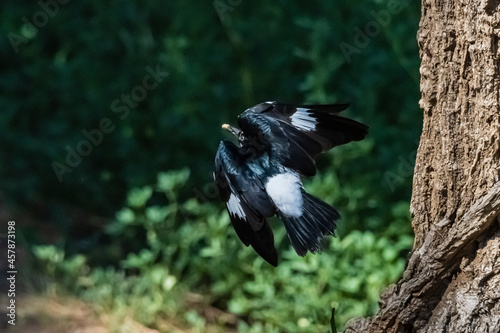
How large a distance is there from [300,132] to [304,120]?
4 centimetres

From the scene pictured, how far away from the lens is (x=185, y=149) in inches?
175

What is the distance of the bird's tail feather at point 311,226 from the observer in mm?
2527

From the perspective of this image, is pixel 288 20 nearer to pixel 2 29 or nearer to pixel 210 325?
pixel 2 29

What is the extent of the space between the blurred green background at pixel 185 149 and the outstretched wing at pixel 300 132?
0.61m

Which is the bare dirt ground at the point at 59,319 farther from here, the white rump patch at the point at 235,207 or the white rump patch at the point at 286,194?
the white rump patch at the point at 286,194

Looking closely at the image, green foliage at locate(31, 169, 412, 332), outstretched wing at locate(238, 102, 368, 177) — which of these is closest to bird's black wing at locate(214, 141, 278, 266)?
outstretched wing at locate(238, 102, 368, 177)

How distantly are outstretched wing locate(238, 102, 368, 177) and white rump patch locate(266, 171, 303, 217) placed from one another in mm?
83

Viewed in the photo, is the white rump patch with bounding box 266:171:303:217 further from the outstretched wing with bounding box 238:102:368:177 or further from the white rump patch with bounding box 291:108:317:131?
the white rump patch with bounding box 291:108:317:131

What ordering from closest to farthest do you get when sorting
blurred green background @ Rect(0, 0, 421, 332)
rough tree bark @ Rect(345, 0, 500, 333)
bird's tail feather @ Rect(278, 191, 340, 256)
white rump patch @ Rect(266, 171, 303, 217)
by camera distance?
rough tree bark @ Rect(345, 0, 500, 333) < bird's tail feather @ Rect(278, 191, 340, 256) < white rump patch @ Rect(266, 171, 303, 217) < blurred green background @ Rect(0, 0, 421, 332)

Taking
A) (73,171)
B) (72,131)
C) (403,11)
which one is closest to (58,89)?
(72,131)

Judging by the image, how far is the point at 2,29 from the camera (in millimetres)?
5234

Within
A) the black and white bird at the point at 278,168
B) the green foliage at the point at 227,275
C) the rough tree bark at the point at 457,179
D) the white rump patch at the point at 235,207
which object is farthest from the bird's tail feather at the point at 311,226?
the green foliage at the point at 227,275

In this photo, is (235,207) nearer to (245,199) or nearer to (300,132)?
(245,199)

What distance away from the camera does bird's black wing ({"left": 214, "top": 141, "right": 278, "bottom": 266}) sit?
2.59m
